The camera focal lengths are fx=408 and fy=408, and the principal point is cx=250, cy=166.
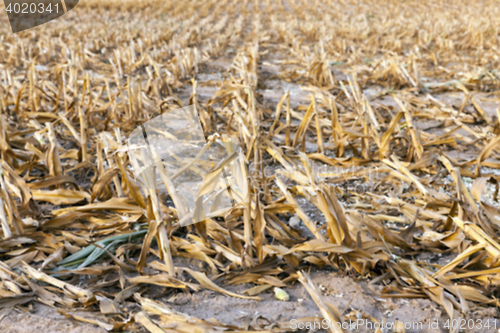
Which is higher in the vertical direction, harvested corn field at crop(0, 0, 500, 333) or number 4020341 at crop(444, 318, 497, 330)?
harvested corn field at crop(0, 0, 500, 333)

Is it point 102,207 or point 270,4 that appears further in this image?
point 270,4

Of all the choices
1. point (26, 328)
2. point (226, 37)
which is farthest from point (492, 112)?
point (226, 37)

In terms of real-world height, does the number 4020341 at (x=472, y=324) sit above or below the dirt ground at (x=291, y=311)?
below

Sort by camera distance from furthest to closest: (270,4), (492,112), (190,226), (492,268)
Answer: (270,4), (492,112), (190,226), (492,268)

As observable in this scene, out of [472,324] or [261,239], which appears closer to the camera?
[472,324]

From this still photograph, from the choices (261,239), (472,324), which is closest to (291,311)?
(261,239)

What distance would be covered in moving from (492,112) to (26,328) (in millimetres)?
4291

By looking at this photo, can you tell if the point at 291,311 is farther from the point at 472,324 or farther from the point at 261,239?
the point at 472,324

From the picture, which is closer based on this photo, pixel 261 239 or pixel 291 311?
pixel 291 311

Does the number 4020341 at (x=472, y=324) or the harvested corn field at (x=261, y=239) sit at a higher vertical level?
the harvested corn field at (x=261, y=239)

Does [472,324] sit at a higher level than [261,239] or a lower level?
lower

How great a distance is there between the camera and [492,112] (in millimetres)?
4066

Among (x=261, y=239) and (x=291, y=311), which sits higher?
(x=261, y=239)

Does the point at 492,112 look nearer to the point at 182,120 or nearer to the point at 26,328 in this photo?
the point at 182,120
